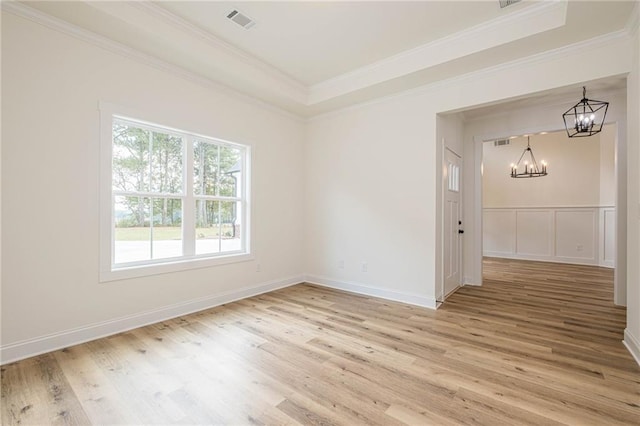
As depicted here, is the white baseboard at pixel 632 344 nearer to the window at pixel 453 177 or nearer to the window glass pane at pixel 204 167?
the window at pixel 453 177

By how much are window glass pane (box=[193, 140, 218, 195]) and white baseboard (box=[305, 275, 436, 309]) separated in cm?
223

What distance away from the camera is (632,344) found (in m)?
2.42

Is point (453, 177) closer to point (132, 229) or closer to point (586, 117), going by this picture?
point (586, 117)

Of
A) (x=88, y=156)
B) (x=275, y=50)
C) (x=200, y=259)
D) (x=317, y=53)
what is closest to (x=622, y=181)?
(x=317, y=53)

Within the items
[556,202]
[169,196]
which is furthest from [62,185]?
[556,202]

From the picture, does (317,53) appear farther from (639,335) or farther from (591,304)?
(591,304)

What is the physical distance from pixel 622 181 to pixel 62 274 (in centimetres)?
625

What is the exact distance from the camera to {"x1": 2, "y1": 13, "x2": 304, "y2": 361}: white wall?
89.7 inches

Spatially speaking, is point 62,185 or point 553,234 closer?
point 62,185

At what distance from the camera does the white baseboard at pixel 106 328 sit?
229 centimetres

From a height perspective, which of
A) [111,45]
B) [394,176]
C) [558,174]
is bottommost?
[394,176]

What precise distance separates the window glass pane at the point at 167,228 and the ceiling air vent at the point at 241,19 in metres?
2.05

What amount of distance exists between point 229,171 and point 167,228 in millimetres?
1160

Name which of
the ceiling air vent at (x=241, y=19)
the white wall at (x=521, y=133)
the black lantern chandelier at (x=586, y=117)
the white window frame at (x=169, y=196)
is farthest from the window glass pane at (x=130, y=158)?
the black lantern chandelier at (x=586, y=117)
